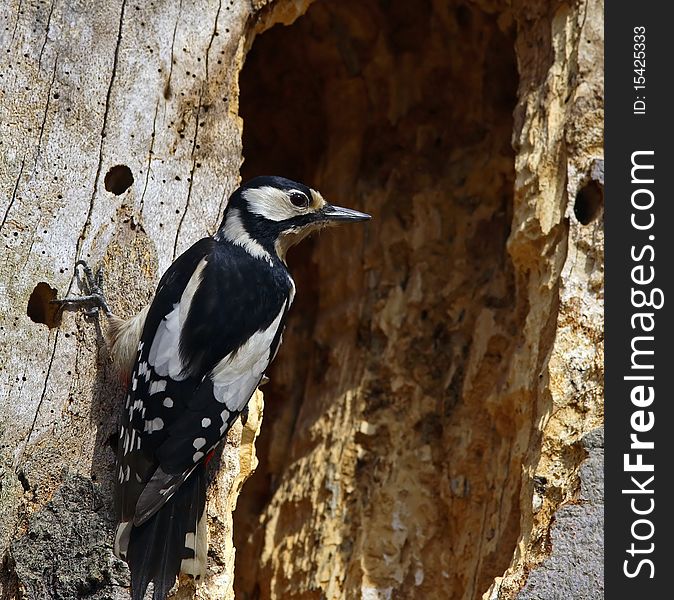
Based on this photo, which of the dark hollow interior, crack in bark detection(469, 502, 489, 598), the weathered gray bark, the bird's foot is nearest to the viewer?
A: the weathered gray bark

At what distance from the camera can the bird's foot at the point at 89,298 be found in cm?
328

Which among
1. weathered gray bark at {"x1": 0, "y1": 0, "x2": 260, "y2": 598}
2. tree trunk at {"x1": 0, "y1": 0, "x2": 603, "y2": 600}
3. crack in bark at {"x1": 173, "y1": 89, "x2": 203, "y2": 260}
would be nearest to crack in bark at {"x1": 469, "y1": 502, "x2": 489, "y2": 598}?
tree trunk at {"x1": 0, "y1": 0, "x2": 603, "y2": 600}

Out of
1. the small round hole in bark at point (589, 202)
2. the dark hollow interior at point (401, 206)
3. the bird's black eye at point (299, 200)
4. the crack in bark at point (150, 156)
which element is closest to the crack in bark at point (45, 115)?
the crack in bark at point (150, 156)

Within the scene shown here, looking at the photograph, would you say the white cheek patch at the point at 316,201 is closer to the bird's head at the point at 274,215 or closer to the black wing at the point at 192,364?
the bird's head at the point at 274,215

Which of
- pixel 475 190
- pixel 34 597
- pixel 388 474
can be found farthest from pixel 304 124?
pixel 34 597

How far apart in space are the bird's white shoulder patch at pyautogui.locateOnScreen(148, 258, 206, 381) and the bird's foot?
245 millimetres

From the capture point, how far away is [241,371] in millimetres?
3180

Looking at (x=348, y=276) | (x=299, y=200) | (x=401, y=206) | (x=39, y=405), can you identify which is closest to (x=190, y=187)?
(x=299, y=200)

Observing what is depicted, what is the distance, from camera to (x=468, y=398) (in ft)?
13.4

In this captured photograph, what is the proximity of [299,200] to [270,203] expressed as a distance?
108 mm

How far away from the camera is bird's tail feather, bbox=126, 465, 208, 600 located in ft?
9.71

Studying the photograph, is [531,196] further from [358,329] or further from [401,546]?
[401,546]

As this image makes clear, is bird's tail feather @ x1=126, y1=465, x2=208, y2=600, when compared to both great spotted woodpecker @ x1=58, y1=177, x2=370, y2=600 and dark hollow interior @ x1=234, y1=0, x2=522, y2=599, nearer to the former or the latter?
great spotted woodpecker @ x1=58, y1=177, x2=370, y2=600

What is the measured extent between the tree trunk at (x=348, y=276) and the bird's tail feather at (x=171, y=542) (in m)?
0.13
